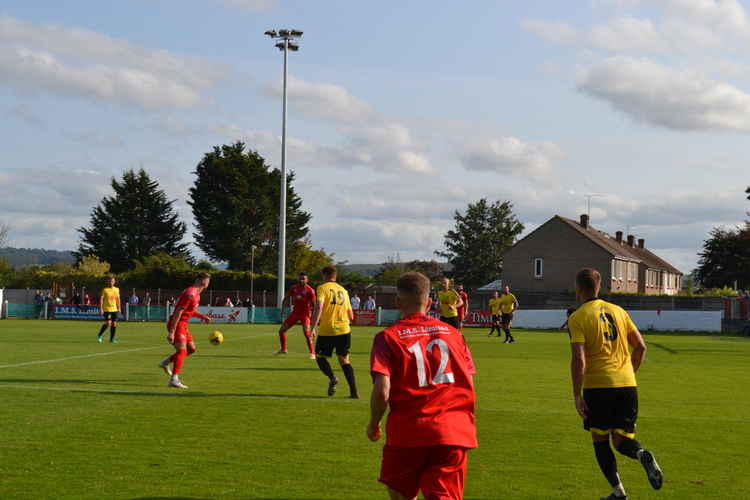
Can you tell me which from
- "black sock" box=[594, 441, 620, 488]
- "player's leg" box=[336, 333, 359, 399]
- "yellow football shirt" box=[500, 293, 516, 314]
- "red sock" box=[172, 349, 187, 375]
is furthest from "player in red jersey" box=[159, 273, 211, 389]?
"yellow football shirt" box=[500, 293, 516, 314]

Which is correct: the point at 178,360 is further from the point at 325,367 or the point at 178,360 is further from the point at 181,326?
the point at 325,367

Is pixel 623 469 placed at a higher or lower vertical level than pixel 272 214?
lower

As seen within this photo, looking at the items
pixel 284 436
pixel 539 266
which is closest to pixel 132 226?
Result: pixel 539 266

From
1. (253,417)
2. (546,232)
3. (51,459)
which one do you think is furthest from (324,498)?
(546,232)

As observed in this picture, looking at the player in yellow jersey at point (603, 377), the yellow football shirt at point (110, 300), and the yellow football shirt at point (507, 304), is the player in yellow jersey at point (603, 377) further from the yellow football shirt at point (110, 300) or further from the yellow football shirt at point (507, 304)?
the yellow football shirt at point (507, 304)

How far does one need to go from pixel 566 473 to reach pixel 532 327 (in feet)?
134

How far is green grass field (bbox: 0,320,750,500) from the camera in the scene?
7246 mm

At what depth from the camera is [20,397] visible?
12398mm

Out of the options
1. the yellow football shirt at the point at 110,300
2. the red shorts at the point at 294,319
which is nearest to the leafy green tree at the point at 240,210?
the yellow football shirt at the point at 110,300

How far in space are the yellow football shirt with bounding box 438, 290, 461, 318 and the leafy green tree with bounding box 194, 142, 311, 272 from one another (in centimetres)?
5813

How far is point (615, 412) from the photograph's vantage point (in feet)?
22.7

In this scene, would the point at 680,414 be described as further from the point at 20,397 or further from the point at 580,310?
the point at 20,397

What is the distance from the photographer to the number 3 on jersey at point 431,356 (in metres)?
5.00

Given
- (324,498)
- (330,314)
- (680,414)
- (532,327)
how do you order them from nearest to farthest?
(324,498) < (680,414) < (330,314) < (532,327)
